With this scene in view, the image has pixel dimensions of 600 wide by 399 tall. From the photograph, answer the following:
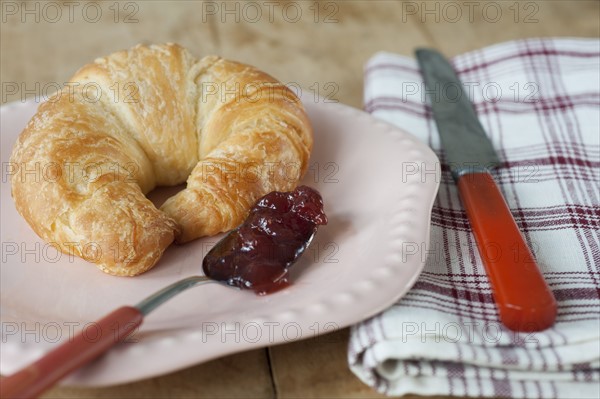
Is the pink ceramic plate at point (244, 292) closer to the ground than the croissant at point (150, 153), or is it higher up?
closer to the ground

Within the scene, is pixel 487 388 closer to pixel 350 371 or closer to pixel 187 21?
pixel 350 371

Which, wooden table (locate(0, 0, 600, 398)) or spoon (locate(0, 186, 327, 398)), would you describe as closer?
spoon (locate(0, 186, 327, 398))

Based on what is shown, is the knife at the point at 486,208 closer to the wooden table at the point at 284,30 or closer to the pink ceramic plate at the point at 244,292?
the pink ceramic plate at the point at 244,292

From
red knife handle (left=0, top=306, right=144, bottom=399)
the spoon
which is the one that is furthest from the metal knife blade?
red knife handle (left=0, top=306, right=144, bottom=399)

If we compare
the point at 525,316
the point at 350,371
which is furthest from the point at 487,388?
the point at 350,371

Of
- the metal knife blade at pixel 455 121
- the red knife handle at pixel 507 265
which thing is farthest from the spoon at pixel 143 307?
the metal knife blade at pixel 455 121

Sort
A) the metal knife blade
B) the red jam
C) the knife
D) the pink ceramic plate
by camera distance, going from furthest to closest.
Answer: the metal knife blade → the red jam → the knife → the pink ceramic plate

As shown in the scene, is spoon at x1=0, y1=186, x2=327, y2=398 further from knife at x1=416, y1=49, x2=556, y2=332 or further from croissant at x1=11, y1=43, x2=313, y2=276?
knife at x1=416, y1=49, x2=556, y2=332
